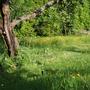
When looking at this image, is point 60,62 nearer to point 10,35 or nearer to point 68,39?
point 10,35

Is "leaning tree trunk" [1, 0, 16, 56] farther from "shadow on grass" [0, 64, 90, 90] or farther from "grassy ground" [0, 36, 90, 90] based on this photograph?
"shadow on grass" [0, 64, 90, 90]

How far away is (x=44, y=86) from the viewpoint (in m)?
7.41

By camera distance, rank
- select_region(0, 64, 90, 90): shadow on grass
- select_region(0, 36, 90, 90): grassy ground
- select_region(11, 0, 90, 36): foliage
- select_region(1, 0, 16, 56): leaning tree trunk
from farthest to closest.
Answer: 1. select_region(11, 0, 90, 36): foliage
2. select_region(1, 0, 16, 56): leaning tree trunk
3. select_region(0, 36, 90, 90): grassy ground
4. select_region(0, 64, 90, 90): shadow on grass

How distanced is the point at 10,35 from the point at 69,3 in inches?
182

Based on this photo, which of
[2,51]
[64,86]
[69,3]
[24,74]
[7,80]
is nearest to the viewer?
[64,86]

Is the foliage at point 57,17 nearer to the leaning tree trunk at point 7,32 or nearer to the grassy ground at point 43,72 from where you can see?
the grassy ground at point 43,72

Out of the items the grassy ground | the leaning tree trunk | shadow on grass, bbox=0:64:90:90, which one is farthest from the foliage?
shadow on grass, bbox=0:64:90:90

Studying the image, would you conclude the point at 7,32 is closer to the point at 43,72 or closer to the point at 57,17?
the point at 43,72

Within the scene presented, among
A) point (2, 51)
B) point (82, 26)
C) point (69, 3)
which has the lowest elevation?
point (82, 26)

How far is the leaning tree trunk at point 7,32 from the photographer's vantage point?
457 inches

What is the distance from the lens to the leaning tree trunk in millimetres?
11609

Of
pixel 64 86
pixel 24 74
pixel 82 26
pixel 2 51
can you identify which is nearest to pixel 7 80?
pixel 24 74

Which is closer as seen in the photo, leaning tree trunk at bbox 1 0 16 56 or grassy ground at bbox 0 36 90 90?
grassy ground at bbox 0 36 90 90

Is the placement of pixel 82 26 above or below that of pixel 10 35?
below
